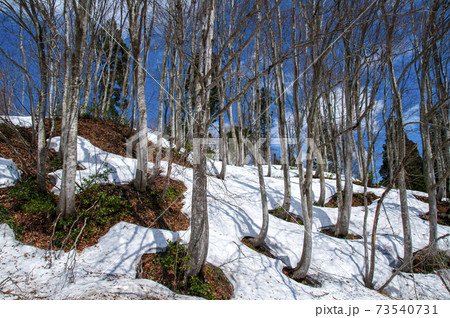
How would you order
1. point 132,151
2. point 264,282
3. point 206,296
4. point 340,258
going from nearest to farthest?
point 206,296, point 264,282, point 340,258, point 132,151

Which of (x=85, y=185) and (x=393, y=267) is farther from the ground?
(x=85, y=185)

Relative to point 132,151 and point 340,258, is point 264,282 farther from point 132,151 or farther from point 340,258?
point 132,151

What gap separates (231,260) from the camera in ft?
13.4

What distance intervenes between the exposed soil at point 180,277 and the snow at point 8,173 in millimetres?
3250

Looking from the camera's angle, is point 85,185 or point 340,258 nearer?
point 85,185

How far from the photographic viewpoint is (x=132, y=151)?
8406mm

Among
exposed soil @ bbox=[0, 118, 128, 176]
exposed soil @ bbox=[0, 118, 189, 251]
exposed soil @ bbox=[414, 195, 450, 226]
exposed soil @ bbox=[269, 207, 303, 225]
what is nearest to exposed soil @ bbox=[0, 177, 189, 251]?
exposed soil @ bbox=[0, 118, 189, 251]

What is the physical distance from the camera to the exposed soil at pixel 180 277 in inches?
119

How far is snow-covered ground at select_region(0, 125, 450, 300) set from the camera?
2611 mm

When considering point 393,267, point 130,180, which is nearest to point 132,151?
point 130,180

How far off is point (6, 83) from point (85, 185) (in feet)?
9.86

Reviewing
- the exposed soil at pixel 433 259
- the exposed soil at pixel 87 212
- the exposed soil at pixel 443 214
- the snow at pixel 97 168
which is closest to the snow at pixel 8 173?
the exposed soil at pixel 87 212

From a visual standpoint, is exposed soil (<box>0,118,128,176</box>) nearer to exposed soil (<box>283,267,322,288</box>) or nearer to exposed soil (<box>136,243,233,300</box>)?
exposed soil (<box>136,243,233,300</box>)

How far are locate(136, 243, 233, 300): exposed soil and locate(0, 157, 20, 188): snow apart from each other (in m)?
3.25
